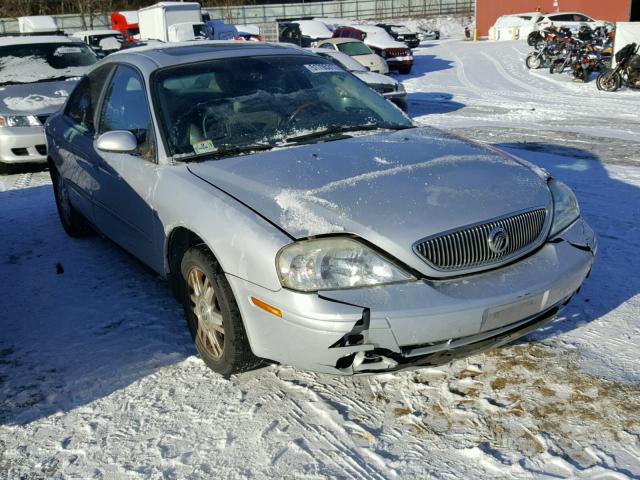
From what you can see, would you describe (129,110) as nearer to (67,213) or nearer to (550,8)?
(67,213)

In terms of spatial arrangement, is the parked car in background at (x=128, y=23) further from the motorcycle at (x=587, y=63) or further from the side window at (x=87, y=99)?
the side window at (x=87, y=99)

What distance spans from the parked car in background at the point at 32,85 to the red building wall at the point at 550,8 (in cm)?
3367

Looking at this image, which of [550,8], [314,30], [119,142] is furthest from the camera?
[550,8]

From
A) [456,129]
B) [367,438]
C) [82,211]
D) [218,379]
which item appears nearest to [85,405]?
[218,379]

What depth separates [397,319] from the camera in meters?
2.66

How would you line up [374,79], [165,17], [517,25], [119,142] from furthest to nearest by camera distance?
[517,25] → [165,17] → [374,79] → [119,142]

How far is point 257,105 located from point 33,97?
5.99m

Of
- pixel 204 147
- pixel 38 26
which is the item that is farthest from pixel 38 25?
pixel 204 147

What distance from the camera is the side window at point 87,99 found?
4770 millimetres

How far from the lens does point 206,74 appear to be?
4020 millimetres

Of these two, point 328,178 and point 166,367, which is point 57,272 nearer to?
point 166,367

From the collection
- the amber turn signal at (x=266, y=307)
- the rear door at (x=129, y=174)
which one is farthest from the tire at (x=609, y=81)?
the amber turn signal at (x=266, y=307)

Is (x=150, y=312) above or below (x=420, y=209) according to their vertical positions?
below

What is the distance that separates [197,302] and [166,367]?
1.39 feet
